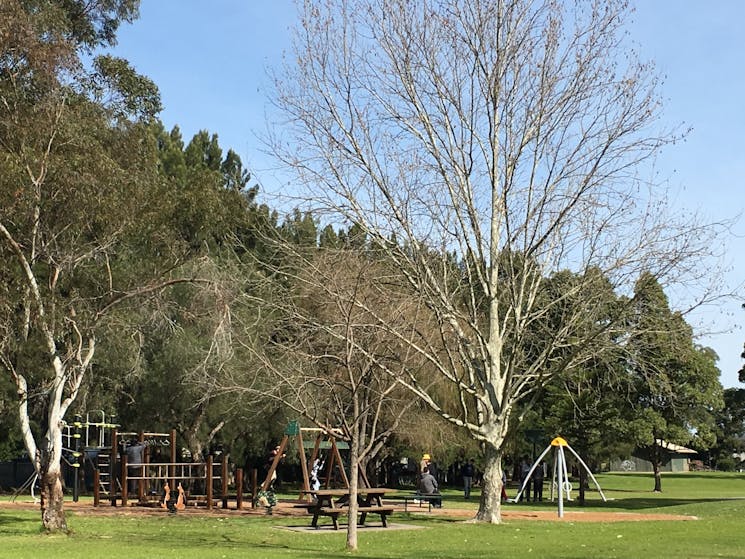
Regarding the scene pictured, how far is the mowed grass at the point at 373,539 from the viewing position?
580 inches

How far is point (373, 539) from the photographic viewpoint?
1792 cm

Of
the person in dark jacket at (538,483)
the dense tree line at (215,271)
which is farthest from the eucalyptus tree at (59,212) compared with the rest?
the person in dark jacket at (538,483)

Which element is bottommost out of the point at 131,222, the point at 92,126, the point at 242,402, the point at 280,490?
the point at 280,490

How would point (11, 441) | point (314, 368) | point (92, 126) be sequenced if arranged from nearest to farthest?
point (92, 126) < point (314, 368) < point (11, 441)

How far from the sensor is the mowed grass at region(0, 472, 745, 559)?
48.3ft

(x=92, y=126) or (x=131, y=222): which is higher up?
(x=92, y=126)

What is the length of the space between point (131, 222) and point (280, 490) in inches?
916

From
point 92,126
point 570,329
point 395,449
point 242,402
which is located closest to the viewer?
point 92,126

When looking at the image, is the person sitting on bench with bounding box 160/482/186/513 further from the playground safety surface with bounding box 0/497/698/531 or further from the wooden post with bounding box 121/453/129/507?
the wooden post with bounding box 121/453/129/507

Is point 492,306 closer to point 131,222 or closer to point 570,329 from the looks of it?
point 570,329

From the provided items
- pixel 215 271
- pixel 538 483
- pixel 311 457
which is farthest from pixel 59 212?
pixel 538 483

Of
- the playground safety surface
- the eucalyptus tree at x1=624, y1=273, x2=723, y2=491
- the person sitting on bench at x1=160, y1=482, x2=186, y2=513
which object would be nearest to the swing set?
the playground safety surface

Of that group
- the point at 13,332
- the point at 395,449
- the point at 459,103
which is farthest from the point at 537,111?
the point at 395,449

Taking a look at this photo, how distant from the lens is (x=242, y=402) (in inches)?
1256
